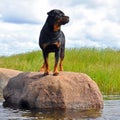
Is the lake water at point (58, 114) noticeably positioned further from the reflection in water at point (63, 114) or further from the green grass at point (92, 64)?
the green grass at point (92, 64)

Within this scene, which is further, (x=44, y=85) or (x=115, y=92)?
(x=115, y=92)

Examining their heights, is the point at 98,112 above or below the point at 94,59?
below

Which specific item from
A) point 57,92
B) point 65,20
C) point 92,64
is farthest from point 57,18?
point 92,64

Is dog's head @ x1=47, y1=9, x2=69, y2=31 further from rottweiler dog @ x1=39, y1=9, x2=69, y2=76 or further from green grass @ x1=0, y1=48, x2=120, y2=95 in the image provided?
green grass @ x1=0, y1=48, x2=120, y2=95

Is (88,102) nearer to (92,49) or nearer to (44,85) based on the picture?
(44,85)

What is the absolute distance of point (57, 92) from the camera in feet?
39.1

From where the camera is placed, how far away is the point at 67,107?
470 inches

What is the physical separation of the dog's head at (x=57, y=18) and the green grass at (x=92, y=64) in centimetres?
560

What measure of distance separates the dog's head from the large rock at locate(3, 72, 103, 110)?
139cm

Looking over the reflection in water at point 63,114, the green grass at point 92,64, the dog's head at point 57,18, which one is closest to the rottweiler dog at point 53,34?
the dog's head at point 57,18

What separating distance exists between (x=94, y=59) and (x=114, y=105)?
11013mm

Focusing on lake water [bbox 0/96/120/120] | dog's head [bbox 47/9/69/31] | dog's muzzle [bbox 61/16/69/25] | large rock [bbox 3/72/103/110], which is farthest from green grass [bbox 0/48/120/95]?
dog's muzzle [bbox 61/16/69/25]

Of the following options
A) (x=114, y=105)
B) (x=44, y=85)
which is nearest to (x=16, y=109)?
(x=44, y=85)

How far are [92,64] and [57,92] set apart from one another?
10524 mm
